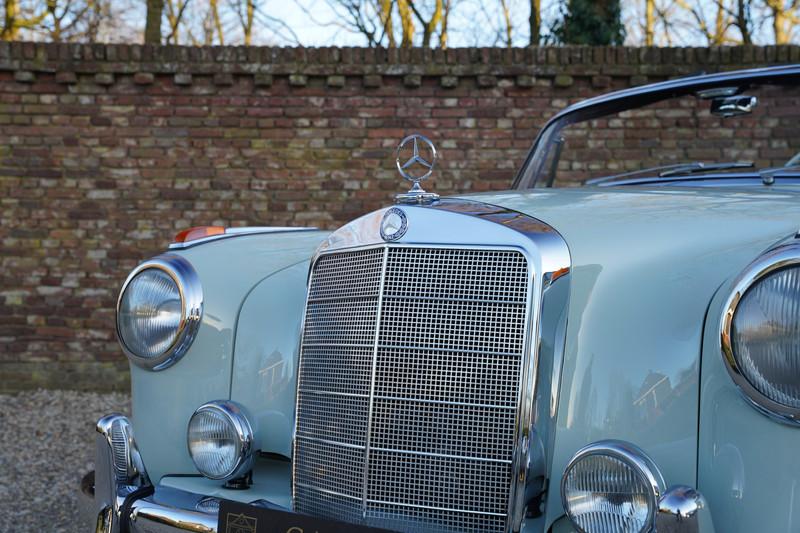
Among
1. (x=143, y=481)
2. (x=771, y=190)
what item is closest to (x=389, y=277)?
(x=143, y=481)

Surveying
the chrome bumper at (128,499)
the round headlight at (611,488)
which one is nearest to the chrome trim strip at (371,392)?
the chrome bumper at (128,499)

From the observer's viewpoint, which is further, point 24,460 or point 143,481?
point 24,460

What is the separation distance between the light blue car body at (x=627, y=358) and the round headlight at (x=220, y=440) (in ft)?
0.19

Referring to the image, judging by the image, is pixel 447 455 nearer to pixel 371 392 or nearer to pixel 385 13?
pixel 371 392

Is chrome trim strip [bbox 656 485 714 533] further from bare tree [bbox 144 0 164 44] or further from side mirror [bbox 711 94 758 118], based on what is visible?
bare tree [bbox 144 0 164 44]

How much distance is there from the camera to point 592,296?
1746 millimetres

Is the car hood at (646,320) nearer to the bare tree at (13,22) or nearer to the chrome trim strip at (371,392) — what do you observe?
the chrome trim strip at (371,392)

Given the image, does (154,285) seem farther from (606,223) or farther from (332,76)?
(332,76)

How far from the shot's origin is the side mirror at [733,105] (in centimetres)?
293

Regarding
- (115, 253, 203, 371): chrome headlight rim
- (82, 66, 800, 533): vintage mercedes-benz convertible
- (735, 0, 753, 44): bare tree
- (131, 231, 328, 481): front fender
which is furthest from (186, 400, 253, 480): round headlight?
(735, 0, 753, 44): bare tree

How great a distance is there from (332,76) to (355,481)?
5.44 m

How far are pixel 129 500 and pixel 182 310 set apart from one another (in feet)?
1.72

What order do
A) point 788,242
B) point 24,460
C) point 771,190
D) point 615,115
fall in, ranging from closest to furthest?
point 788,242 → point 771,190 → point 615,115 → point 24,460

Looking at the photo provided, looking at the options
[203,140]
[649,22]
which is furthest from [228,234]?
[649,22]
